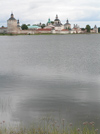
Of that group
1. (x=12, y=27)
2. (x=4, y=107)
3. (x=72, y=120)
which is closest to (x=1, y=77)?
(x=4, y=107)

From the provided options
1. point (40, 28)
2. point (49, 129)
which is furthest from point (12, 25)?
point (49, 129)

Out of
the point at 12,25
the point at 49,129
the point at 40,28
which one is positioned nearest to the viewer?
the point at 49,129

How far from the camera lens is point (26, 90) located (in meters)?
10.3

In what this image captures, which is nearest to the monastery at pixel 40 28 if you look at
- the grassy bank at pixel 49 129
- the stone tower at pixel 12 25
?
the stone tower at pixel 12 25

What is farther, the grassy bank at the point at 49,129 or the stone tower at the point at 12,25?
the stone tower at the point at 12,25

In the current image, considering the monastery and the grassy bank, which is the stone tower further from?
the grassy bank

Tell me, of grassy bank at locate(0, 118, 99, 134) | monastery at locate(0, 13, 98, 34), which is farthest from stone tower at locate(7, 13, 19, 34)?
grassy bank at locate(0, 118, 99, 134)

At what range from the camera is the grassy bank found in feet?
18.4

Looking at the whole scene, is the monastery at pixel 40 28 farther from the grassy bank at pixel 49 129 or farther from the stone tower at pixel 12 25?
the grassy bank at pixel 49 129

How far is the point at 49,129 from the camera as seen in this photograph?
5.88 m

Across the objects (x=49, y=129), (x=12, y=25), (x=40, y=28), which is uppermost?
(x=12, y=25)

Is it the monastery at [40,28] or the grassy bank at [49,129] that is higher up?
the monastery at [40,28]

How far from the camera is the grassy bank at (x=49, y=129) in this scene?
5.62 metres

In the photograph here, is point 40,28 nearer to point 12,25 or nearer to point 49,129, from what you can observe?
point 12,25
